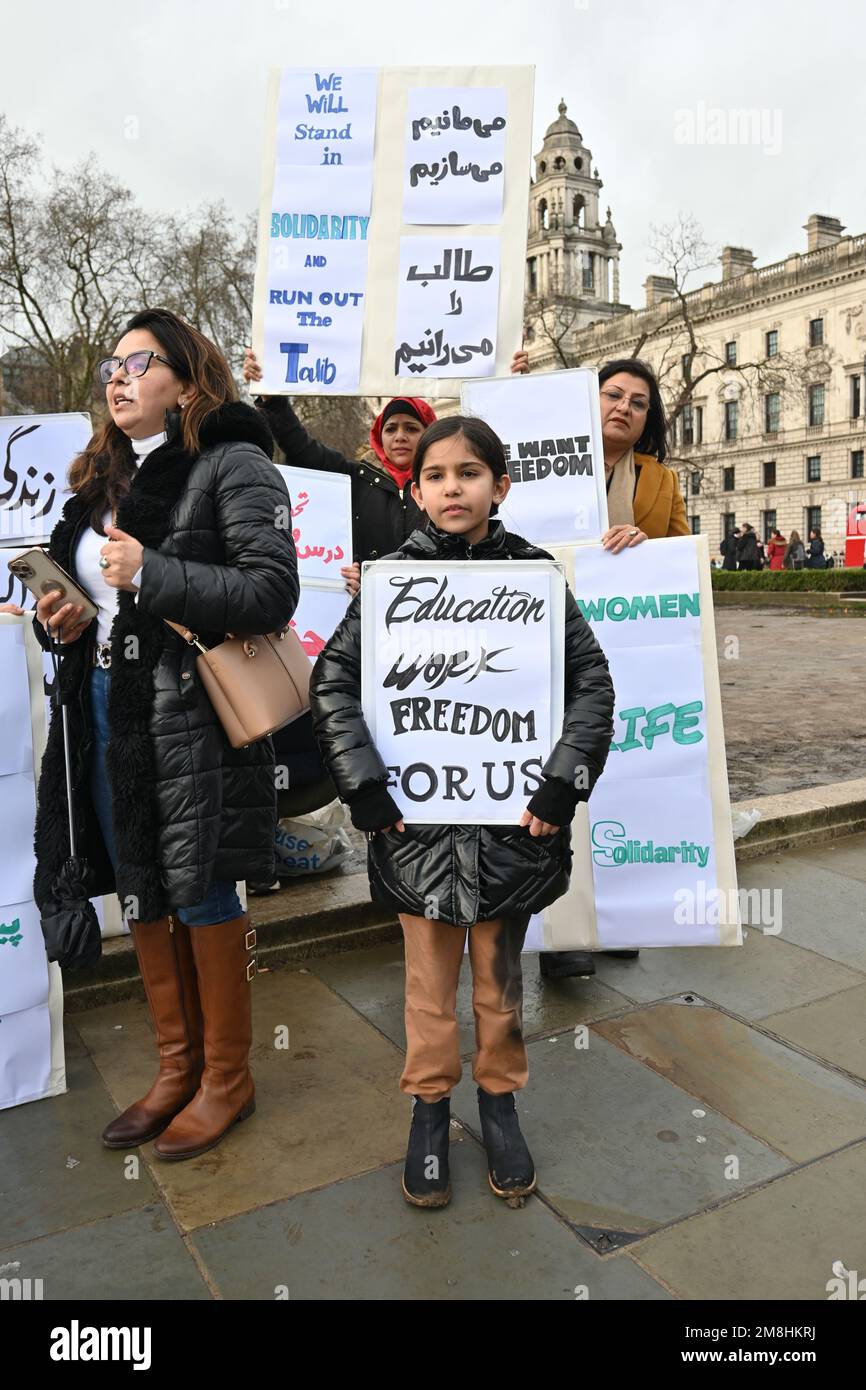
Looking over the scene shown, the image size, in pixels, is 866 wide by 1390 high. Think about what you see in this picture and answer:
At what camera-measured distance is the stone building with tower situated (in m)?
50.2

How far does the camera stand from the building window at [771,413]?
55312 mm

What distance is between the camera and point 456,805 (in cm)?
246

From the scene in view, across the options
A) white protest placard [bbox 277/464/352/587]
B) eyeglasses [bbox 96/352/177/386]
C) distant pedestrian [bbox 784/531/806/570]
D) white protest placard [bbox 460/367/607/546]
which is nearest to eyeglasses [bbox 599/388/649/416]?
white protest placard [bbox 460/367/607/546]

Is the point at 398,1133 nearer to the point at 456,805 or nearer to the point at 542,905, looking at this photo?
the point at 542,905

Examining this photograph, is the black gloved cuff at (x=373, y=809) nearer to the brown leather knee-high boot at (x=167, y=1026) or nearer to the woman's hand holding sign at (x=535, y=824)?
the woman's hand holding sign at (x=535, y=824)

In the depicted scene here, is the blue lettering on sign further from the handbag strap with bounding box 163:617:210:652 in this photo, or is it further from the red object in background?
the red object in background

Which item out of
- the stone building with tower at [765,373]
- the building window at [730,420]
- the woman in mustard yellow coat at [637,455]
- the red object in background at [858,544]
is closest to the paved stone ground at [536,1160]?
the woman in mustard yellow coat at [637,455]

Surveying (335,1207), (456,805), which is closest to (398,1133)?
(335,1207)

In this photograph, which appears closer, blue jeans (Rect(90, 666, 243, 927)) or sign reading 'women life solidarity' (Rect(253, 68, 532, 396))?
blue jeans (Rect(90, 666, 243, 927))

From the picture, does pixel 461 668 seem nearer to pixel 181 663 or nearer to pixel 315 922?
pixel 181 663

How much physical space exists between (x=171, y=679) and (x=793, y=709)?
8317mm

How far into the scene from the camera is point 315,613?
425 centimetres

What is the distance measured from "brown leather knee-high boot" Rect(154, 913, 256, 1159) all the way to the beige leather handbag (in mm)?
525

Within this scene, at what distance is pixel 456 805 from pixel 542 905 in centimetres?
32
